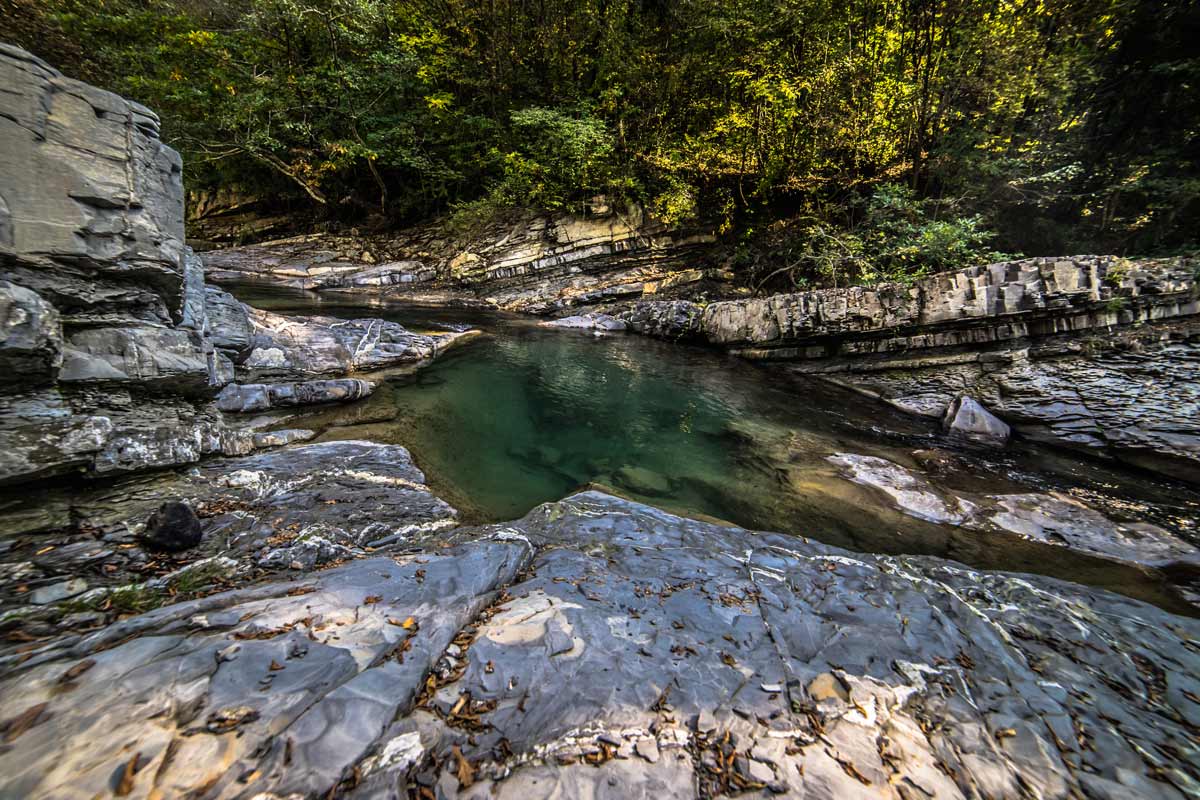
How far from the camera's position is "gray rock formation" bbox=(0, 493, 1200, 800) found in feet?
4.77

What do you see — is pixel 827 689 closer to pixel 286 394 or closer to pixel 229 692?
pixel 229 692

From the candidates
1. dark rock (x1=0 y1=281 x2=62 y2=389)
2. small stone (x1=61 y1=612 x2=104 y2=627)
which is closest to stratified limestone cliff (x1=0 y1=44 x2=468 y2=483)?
dark rock (x1=0 y1=281 x2=62 y2=389)

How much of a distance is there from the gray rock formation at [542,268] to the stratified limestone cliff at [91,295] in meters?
11.1

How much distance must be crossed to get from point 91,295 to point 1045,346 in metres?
13.4

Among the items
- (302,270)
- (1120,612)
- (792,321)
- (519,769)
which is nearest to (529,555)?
(519,769)

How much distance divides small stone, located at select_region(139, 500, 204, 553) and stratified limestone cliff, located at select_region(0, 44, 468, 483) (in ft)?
2.96

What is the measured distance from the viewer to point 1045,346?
745cm

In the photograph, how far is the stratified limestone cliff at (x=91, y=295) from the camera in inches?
115

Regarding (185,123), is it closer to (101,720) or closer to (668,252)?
(668,252)

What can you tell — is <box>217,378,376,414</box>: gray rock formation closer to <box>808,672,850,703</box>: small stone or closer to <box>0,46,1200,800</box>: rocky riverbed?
<box>0,46,1200,800</box>: rocky riverbed

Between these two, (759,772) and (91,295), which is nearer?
(759,772)

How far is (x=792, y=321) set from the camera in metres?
10.1

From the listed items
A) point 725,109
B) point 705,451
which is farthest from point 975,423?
point 725,109

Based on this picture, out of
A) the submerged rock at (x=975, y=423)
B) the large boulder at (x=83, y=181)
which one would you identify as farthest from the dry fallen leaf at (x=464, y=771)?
the submerged rock at (x=975, y=423)
